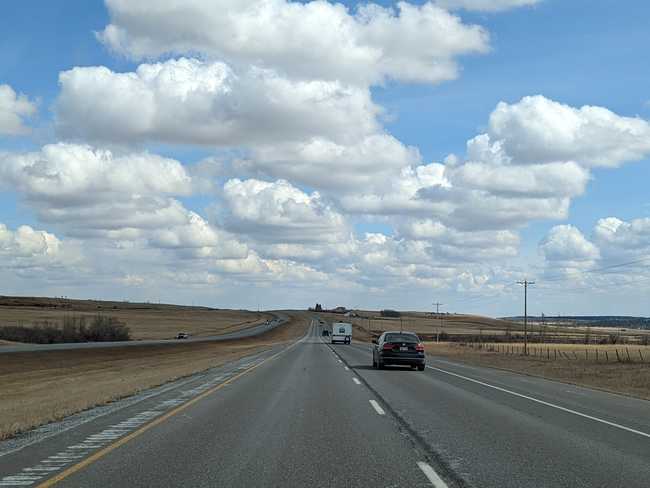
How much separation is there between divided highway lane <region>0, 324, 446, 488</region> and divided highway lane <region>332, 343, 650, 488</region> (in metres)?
0.60

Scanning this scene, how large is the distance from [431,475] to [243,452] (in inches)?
111

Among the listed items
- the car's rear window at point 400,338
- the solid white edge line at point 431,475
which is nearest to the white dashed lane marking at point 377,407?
the solid white edge line at point 431,475

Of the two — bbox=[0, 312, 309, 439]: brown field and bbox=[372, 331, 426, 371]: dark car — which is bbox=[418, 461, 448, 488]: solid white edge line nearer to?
bbox=[0, 312, 309, 439]: brown field

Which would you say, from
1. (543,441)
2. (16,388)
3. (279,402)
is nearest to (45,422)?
(279,402)

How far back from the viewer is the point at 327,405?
1658 cm

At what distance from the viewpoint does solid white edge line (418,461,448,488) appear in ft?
26.7

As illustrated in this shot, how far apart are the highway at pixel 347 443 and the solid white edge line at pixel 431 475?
2 centimetres

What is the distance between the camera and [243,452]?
10.2m

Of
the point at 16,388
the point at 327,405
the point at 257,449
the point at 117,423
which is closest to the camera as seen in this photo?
the point at 257,449

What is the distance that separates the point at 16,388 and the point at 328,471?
21952 millimetres

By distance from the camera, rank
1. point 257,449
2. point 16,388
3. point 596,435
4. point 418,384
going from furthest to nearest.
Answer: point 16,388, point 418,384, point 596,435, point 257,449

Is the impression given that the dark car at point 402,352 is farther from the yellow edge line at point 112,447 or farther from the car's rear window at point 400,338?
the yellow edge line at point 112,447

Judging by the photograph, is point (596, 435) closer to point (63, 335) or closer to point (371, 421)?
point (371, 421)

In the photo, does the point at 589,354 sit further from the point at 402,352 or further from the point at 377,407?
the point at 377,407
